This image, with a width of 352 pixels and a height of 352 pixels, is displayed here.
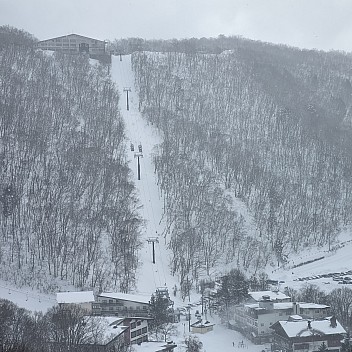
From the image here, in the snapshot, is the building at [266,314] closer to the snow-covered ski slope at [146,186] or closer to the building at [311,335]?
the building at [311,335]

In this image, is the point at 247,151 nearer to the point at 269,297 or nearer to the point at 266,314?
the point at 269,297

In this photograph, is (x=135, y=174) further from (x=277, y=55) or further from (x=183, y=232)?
(x=277, y=55)

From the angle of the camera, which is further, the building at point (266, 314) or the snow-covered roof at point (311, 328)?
the building at point (266, 314)

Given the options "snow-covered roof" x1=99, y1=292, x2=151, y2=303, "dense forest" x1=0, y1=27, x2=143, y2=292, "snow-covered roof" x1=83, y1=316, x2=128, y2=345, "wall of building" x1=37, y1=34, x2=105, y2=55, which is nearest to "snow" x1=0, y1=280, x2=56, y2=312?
"dense forest" x1=0, y1=27, x2=143, y2=292

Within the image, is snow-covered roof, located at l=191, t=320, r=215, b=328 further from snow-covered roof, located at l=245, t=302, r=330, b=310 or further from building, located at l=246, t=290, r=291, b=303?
building, located at l=246, t=290, r=291, b=303

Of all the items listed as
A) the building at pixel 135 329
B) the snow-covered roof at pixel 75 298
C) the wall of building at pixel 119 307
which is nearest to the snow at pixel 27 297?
the snow-covered roof at pixel 75 298

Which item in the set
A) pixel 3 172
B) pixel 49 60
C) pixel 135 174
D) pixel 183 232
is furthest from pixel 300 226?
pixel 49 60
